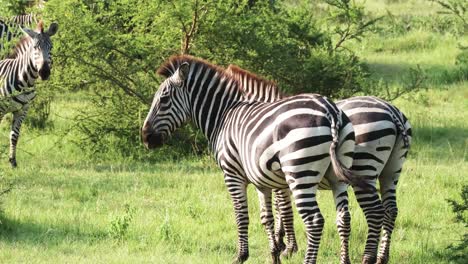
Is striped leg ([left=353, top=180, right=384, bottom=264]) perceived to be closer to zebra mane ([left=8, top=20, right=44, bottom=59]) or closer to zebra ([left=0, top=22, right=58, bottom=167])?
zebra ([left=0, top=22, right=58, bottom=167])

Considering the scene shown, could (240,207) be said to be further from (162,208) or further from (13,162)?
(13,162)

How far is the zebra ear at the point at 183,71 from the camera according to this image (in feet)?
28.5

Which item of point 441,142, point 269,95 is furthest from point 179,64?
point 441,142

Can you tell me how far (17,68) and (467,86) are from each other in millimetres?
9120

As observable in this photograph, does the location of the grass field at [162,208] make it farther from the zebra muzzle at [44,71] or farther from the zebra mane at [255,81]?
the zebra mane at [255,81]

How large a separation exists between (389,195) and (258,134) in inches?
64.1

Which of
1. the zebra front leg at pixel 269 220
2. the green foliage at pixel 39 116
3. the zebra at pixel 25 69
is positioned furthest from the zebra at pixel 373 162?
the green foliage at pixel 39 116

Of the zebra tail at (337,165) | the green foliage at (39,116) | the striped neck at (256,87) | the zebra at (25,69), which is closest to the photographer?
the zebra tail at (337,165)

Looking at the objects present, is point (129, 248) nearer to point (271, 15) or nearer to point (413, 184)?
point (413, 184)

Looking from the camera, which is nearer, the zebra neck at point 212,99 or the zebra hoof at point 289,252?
the zebra neck at point 212,99

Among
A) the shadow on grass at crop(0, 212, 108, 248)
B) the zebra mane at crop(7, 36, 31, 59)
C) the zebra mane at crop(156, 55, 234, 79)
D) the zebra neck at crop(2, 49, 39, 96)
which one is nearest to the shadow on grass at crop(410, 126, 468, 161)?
the zebra neck at crop(2, 49, 39, 96)

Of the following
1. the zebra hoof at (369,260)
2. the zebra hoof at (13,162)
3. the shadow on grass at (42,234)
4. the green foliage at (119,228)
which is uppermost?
the zebra hoof at (369,260)

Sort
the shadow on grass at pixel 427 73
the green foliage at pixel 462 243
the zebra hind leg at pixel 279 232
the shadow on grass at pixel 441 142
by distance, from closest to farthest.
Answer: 1. the green foliage at pixel 462 243
2. the zebra hind leg at pixel 279 232
3. the shadow on grass at pixel 441 142
4. the shadow on grass at pixel 427 73

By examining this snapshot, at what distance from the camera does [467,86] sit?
18453 mm
